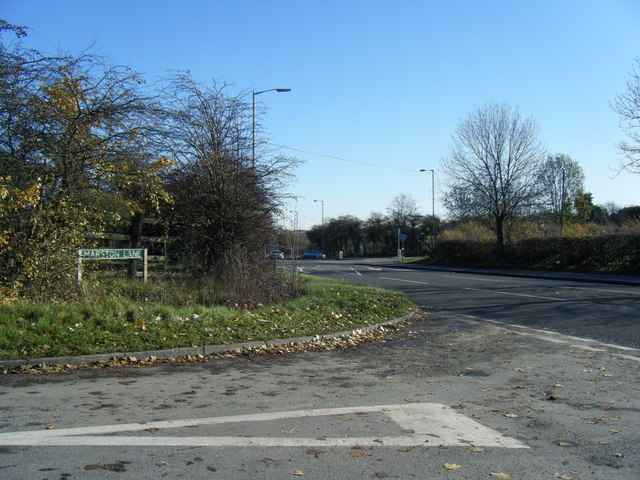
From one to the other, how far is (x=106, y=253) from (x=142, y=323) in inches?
137

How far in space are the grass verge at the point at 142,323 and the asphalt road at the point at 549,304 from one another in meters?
3.78

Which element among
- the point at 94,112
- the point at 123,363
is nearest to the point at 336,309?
the point at 123,363

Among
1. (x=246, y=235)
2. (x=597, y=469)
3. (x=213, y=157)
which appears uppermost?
(x=213, y=157)

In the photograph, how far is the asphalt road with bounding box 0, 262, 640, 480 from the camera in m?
4.19

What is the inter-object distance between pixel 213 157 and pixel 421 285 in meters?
12.0

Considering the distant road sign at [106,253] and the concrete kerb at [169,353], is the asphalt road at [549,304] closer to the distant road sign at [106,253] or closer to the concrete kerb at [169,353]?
the concrete kerb at [169,353]

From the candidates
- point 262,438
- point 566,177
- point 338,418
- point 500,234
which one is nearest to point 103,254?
point 338,418

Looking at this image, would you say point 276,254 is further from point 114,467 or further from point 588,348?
point 114,467

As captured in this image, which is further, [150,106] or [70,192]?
[150,106]

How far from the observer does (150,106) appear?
12.3 m

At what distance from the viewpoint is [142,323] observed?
928 cm

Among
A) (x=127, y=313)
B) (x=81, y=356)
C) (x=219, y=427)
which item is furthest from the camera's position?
(x=127, y=313)

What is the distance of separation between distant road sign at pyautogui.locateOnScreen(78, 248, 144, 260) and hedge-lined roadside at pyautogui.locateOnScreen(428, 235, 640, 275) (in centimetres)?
2281

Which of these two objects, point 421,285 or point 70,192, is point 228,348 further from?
point 421,285
